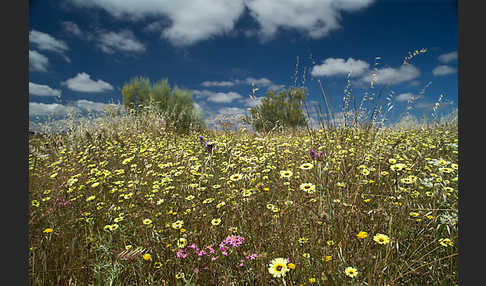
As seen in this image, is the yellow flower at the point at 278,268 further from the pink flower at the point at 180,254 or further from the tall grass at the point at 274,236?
the pink flower at the point at 180,254

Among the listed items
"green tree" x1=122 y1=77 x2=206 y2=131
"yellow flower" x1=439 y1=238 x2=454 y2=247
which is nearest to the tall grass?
"yellow flower" x1=439 y1=238 x2=454 y2=247

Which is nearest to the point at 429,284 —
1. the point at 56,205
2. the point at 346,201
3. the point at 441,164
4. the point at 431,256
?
the point at 431,256

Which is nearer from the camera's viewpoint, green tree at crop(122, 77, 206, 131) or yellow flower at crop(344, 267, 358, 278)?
yellow flower at crop(344, 267, 358, 278)

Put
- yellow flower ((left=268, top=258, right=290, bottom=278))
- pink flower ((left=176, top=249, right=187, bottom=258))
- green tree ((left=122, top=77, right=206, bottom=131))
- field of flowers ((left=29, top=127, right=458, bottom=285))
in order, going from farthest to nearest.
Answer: green tree ((left=122, top=77, right=206, bottom=131))
pink flower ((left=176, top=249, right=187, bottom=258))
field of flowers ((left=29, top=127, right=458, bottom=285))
yellow flower ((left=268, top=258, right=290, bottom=278))

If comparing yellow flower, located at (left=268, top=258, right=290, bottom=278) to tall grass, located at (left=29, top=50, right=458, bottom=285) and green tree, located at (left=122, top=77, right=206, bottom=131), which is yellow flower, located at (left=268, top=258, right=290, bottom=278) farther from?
green tree, located at (left=122, top=77, right=206, bottom=131)

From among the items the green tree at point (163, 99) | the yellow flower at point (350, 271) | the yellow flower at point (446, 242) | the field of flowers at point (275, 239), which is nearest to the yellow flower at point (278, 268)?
the field of flowers at point (275, 239)

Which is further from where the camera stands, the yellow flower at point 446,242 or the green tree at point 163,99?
the green tree at point 163,99

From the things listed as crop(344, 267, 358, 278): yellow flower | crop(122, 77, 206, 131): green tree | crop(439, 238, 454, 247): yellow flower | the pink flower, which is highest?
crop(122, 77, 206, 131): green tree

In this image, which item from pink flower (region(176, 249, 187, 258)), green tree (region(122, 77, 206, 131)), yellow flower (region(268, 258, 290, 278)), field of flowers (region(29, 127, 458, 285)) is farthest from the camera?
green tree (region(122, 77, 206, 131))

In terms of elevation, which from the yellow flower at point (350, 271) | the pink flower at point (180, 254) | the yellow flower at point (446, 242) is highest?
the yellow flower at point (446, 242)

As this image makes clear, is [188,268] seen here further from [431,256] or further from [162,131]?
[162,131]

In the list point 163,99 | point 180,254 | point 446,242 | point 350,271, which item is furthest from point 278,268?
point 163,99

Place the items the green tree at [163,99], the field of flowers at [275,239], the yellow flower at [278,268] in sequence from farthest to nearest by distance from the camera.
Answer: the green tree at [163,99] < the field of flowers at [275,239] < the yellow flower at [278,268]

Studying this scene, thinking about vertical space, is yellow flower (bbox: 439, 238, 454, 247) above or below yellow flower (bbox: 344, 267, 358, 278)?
above
